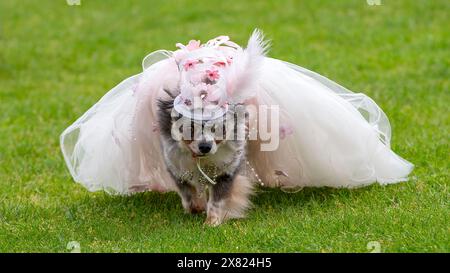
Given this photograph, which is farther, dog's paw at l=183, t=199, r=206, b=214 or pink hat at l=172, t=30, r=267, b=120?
dog's paw at l=183, t=199, r=206, b=214

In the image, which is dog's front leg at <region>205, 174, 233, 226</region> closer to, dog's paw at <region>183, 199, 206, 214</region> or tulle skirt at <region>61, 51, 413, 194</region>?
dog's paw at <region>183, 199, 206, 214</region>

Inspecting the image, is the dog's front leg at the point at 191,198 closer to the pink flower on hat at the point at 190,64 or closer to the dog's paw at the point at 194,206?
the dog's paw at the point at 194,206

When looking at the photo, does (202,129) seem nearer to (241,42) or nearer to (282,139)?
(282,139)

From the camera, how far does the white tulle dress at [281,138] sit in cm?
610

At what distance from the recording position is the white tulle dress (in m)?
6.10

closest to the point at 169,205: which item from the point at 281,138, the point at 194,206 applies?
the point at 194,206

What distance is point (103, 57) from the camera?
11.6 meters

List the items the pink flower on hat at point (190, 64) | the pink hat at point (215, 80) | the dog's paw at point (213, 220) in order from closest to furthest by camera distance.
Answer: the pink hat at point (215, 80)
the pink flower on hat at point (190, 64)
the dog's paw at point (213, 220)

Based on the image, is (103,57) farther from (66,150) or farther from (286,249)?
(286,249)

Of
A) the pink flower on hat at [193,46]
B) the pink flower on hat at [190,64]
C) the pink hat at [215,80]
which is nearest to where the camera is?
the pink hat at [215,80]

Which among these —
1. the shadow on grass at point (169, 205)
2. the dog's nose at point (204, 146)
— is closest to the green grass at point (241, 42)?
the shadow on grass at point (169, 205)

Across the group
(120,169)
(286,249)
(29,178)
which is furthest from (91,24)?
(286,249)

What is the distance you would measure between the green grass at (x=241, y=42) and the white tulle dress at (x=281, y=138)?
149 millimetres

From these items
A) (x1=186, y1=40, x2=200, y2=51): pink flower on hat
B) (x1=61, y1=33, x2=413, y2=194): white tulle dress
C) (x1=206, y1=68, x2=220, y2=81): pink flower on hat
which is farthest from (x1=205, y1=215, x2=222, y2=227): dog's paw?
(x1=186, y1=40, x2=200, y2=51): pink flower on hat
